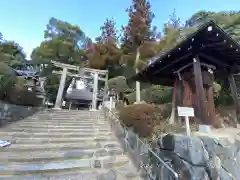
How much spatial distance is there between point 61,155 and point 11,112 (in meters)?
4.44

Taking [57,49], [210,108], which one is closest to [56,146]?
[210,108]

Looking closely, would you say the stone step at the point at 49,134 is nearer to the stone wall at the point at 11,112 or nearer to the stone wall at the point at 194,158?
the stone wall at the point at 11,112

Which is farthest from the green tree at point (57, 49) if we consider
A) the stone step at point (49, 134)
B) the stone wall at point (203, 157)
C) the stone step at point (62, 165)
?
the stone wall at point (203, 157)

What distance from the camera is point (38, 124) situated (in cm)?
707

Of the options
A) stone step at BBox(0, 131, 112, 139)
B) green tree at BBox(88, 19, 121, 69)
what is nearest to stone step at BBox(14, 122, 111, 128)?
stone step at BBox(0, 131, 112, 139)

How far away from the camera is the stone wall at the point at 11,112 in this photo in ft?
22.5

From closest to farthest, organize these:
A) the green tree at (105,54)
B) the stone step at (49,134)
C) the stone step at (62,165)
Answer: the stone step at (62,165), the stone step at (49,134), the green tree at (105,54)

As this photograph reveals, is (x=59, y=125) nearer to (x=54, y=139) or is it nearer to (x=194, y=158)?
(x=54, y=139)

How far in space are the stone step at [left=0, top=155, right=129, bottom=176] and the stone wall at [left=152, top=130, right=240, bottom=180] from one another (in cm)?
112

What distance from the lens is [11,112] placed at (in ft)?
24.5

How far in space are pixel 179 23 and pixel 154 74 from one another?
14394 mm

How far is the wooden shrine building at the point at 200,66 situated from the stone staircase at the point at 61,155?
2.80 meters

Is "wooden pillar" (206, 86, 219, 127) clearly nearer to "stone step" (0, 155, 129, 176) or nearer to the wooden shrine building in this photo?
the wooden shrine building

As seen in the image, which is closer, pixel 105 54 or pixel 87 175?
pixel 87 175
